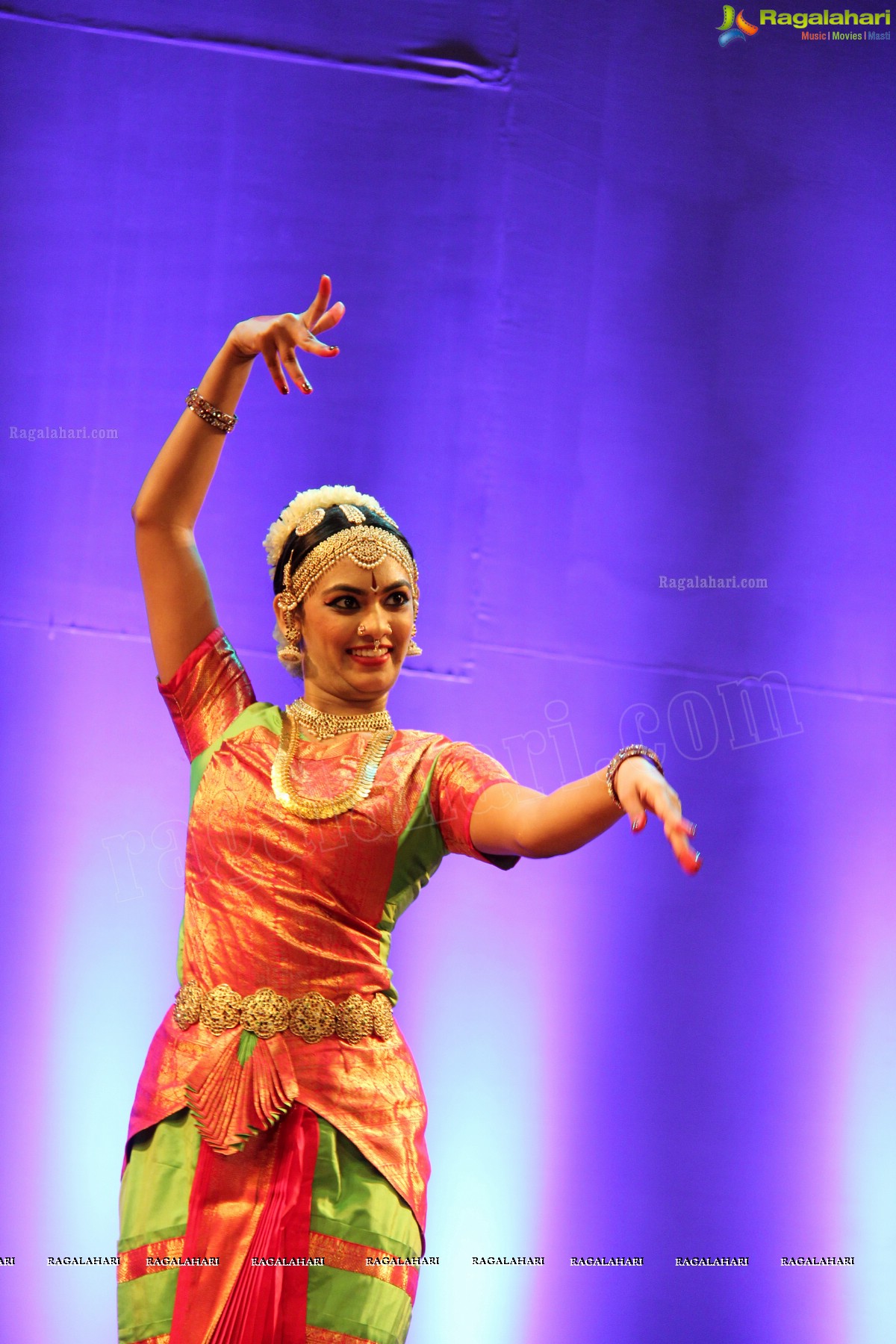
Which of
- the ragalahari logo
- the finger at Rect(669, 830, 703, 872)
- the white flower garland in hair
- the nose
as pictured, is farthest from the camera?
the ragalahari logo

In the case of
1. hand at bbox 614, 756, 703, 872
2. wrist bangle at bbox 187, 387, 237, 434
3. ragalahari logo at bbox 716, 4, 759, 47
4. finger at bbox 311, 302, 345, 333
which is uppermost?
ragalahari logo at bbox 716, 4, 759, 47

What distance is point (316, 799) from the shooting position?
6.29ft

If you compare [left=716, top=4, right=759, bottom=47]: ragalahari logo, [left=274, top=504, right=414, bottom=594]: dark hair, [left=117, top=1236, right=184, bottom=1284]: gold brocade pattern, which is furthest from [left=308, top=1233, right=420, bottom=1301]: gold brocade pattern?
[left=716, top=4, right=759, bottom=47]: ragalahari logo

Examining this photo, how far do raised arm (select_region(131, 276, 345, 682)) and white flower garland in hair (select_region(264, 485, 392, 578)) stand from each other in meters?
0.12

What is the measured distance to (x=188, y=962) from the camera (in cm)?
193

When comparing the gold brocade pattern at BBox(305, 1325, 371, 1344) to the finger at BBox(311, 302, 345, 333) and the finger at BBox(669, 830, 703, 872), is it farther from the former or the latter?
the finger at BBox(311, 302, 345, 333)

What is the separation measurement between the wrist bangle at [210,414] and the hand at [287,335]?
10cm

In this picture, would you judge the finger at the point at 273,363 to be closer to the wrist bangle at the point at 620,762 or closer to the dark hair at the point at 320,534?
the dark hair at the point at 320,534

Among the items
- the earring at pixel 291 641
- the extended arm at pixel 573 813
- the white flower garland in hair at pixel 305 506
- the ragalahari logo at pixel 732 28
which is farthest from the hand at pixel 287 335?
the ragalahari logo at pixel 732 28

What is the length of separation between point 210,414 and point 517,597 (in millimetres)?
962

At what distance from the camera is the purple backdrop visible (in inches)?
109

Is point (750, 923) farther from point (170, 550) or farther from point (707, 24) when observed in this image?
point (707, 24)

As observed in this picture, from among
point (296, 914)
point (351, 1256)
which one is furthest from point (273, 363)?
point (351, 1256)

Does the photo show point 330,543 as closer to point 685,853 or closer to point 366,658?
point 366,658
